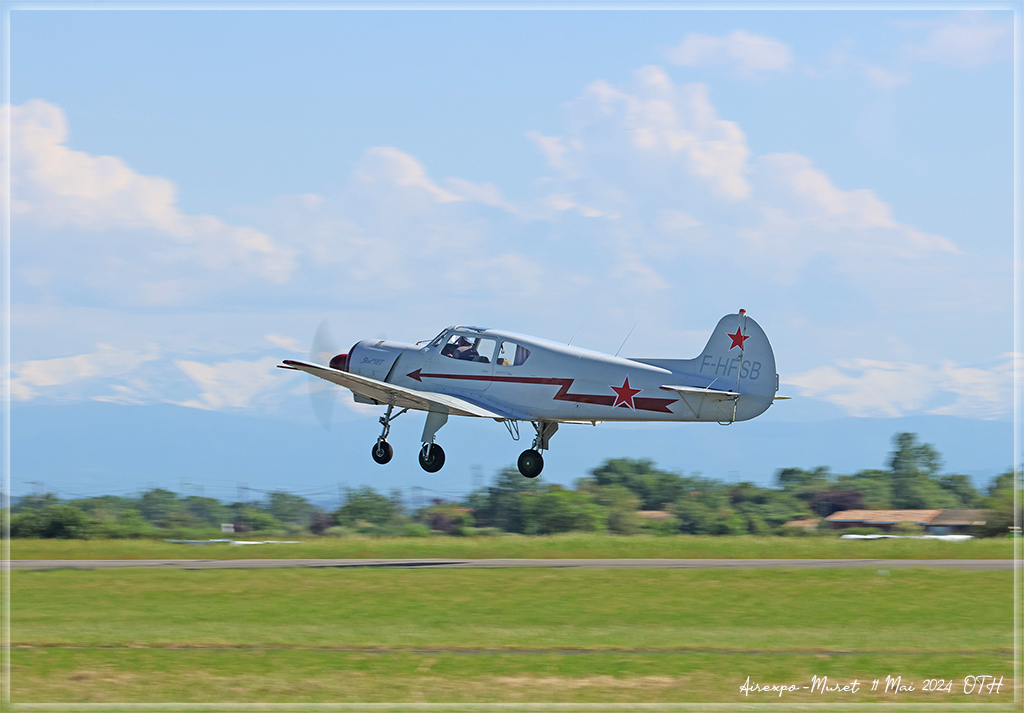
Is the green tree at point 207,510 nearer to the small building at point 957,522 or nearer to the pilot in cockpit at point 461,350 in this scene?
the pilot in cockpit at point 461,350

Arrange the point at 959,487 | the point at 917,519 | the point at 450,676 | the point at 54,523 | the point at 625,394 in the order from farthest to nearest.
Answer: the point at 959,487
the point at 917,519
the point at 54,523
the point at 625,394
the point at 450,676

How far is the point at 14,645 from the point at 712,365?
15679 mm

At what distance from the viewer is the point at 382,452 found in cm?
2844

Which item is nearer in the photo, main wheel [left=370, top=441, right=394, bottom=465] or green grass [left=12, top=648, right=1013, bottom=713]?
green grass [left=12, top=648, right=1013, bottom=713]

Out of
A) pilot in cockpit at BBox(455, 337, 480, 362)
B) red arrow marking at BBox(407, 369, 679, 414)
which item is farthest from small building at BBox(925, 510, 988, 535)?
pilot in cockpit at BBox(455, 337, 480, 362)

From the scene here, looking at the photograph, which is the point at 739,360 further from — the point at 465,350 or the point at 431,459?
the point at 431,459

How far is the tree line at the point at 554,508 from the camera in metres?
47.8

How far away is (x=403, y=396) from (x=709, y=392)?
7241mm

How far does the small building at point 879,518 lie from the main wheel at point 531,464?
32525mm

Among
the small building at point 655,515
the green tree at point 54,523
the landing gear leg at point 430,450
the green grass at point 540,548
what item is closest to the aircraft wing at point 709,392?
the landing gear leg at point 430,450

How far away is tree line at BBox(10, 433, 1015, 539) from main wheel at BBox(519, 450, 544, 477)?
988 cm

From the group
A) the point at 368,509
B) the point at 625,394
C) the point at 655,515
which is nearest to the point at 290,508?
the point at 368,509

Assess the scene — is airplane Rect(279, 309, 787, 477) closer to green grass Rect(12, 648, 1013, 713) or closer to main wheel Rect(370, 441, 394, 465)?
main wheel Rect(370, 441, 394, 465)

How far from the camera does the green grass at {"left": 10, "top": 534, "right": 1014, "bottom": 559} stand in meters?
38.1
